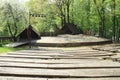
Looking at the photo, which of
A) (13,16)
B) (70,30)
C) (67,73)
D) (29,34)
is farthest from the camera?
(13,16)

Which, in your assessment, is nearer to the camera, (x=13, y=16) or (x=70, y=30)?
(x=70, y=30)

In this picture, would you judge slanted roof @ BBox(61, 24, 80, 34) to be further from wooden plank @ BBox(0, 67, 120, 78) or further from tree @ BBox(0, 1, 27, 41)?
wooden plank @ BBox(0, 67, 120, 78)

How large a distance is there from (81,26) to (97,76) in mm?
47098

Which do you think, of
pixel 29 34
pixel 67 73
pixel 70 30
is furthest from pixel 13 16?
pixel 67 73

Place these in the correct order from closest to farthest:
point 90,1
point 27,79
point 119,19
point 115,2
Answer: point 27,79, point 115,2, point 119,19, point 90,1

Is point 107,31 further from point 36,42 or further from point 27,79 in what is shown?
point 27,79

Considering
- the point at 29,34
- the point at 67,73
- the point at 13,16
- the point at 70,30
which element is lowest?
the point at 70,30

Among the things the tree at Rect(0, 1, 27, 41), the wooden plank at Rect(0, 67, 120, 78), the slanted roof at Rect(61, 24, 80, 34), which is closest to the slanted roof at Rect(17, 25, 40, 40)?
the slanted roof at Rect(61, 24, 80, 34)

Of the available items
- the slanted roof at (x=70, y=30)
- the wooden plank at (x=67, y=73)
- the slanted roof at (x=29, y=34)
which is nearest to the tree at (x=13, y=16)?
the slanted roof at (x=70, y=30)

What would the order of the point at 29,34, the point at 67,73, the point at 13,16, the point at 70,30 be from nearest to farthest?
the point at 67,73
the point at 29,34
the point at 70,30
the point at 13,16

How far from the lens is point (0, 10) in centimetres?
4653

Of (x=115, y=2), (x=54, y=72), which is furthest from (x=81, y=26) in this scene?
(x=54, y=72)

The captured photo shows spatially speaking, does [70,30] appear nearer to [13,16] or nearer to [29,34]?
[13,16]

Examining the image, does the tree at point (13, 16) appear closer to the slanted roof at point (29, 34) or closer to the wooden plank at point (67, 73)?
the slanted roof at point (29, 34)
